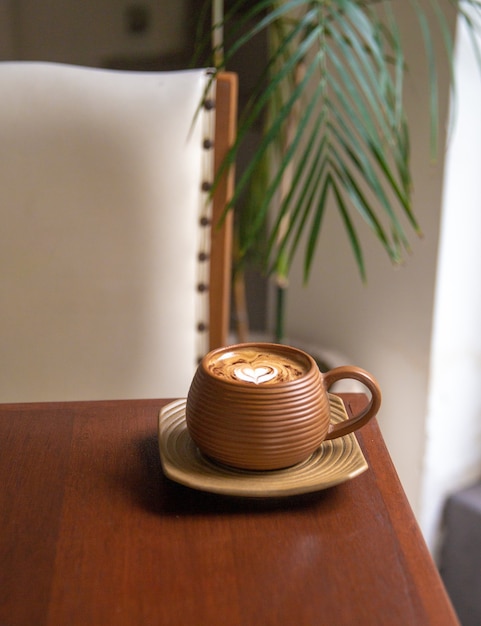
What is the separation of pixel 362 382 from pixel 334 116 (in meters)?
0.52

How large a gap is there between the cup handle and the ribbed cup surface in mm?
A: 28

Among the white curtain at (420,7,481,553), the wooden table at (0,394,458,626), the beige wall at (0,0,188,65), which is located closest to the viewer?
the wooden table at (0,394,458,626)

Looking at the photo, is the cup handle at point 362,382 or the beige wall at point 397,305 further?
the beige wall at point 397,305

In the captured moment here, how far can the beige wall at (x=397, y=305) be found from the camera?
104 cm

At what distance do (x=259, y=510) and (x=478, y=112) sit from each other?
772 millimetres

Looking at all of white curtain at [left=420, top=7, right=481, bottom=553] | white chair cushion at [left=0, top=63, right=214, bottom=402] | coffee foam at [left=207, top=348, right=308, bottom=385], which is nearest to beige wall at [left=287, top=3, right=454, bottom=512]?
white curtain at [left=420, top=7, right=481, bottom=553]

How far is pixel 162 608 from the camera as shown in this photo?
0.37 meters

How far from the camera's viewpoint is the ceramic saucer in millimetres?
448

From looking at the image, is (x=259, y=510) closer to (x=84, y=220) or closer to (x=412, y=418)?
(x=84, y=220)

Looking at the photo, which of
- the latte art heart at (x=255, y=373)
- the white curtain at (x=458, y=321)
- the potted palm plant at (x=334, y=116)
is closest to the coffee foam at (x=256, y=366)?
the latte art heart at (x=255, y=373)

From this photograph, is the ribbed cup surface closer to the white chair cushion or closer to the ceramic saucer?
the ceramic saucer

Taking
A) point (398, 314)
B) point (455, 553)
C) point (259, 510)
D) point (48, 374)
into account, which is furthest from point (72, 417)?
point (455, 553)

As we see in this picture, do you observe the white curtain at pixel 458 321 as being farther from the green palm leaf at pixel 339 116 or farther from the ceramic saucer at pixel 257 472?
the ceramic saucer at pixel 257 472

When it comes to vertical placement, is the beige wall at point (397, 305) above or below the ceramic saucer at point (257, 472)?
below
